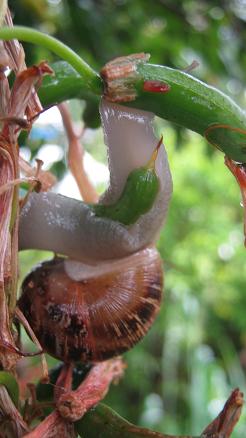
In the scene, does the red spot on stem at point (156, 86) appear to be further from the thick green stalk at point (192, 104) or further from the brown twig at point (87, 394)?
the brown twig at point (87, 394)

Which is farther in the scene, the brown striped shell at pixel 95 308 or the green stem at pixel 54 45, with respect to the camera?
the brown striped shell at pixel 95 308

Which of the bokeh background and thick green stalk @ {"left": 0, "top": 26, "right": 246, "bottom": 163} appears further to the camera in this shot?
the bokeh background

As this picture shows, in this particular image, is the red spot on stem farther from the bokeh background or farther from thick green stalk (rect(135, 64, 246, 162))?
the bokeh background

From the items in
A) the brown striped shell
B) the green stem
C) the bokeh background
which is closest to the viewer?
the green stem

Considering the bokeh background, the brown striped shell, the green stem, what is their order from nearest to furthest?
the green stem < the brown striped shell < the bokeh background

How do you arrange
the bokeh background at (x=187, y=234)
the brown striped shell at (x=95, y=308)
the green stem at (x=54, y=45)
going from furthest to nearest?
the bokeh background at (x=187, y=234) → the brown striped shell at (x=95, y=308) → the green stem at (x=54, y=45)

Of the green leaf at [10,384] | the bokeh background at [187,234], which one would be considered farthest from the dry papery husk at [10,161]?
the bokeh background at [187,234]

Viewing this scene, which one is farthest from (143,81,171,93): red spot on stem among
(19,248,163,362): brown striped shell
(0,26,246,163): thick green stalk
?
(19,248,163,362): brown striped shell

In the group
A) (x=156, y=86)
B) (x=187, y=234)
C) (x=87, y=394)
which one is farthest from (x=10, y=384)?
(x=187, y=234)
